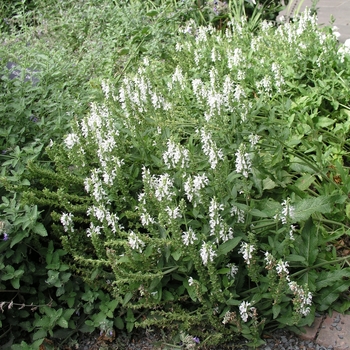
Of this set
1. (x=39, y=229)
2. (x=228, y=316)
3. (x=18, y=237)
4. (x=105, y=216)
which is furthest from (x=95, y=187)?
(x=228, y=316)

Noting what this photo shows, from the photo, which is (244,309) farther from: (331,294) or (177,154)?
(177,154)

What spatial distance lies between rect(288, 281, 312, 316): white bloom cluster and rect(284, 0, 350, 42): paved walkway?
12.8ft

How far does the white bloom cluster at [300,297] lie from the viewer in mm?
2135

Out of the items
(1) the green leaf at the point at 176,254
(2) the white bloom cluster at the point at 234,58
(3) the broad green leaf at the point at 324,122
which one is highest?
(2) the white bloom cluster at the point at 234,58

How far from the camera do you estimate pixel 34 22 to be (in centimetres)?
623

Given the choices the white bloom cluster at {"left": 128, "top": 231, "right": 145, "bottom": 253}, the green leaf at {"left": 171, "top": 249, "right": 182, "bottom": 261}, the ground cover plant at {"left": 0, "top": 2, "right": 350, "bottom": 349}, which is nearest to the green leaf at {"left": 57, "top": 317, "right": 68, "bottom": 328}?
the ground cover plant at {"left": 0, "top": 2, "right": 350, "bottom": 349}

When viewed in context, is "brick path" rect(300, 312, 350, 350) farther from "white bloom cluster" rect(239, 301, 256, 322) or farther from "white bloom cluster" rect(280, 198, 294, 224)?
"white bloom cluster" rect(280, 198, 294, 224)

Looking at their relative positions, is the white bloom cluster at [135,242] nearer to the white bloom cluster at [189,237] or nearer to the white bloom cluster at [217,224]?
the white bloom cluster at [189,237]

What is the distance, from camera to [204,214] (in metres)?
2.50

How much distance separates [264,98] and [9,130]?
1.55m

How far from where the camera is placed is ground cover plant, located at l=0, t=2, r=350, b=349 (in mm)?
2307

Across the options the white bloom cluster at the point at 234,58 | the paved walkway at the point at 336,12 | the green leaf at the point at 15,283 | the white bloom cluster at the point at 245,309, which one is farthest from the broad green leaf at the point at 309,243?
the paved walkway at the point at 336,12

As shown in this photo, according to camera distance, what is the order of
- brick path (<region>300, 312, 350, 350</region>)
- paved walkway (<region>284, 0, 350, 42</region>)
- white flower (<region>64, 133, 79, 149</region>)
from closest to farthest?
1. brick path (<region>300, 312, 350, 350</region>)
2. white flower (<region>64, 133, 79, 149</region>)
3. paved walkway (<region>284, 0, 350, 42</region>)

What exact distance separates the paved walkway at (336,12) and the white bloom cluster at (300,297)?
12.8 ft
